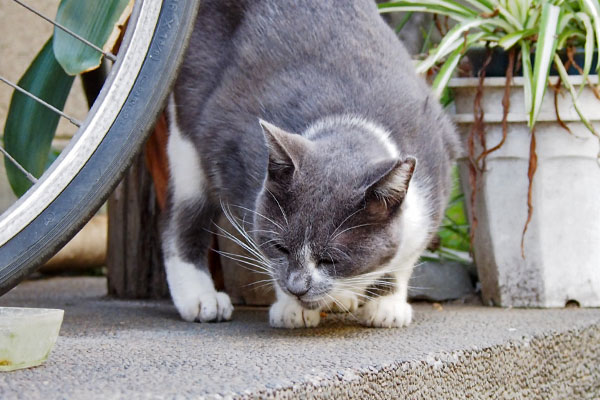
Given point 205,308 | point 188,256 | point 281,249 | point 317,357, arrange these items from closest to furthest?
point 317,357, point 281,249, point 205,308, point 188,256

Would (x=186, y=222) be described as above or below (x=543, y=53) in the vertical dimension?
below

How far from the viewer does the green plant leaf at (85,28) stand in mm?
1520

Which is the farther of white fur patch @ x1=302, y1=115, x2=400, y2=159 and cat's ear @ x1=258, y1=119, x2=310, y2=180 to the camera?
white fur patch @ x1=302, y1=115, x2=400, y2=159

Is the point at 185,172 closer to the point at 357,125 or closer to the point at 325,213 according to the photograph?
the point at 357,125

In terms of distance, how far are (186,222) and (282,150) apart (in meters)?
0.61

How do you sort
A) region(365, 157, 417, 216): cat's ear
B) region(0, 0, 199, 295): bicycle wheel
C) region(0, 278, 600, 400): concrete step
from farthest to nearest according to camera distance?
region(365, 157, 417, 216): cat's ear < region(0, 0, 199, 295): bicycle wheel < region(0, 278, 600, 400): concrete step

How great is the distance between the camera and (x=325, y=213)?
153 centimetres

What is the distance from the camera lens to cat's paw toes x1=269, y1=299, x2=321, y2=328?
1.77m

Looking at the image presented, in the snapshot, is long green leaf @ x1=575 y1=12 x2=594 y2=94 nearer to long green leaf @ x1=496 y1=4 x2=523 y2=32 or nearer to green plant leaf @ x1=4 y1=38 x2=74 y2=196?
long green leaf @ x1=496 y1=4 x2=523 y2=32

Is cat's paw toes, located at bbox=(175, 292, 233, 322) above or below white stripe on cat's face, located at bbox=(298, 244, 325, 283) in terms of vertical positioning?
below

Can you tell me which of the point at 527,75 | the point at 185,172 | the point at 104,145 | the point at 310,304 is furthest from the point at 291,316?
the point at 527,75

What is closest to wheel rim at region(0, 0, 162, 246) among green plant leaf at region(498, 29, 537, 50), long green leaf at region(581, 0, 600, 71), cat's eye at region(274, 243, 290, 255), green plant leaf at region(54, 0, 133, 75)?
green plant leaf at region(54, 0, 133, 75)

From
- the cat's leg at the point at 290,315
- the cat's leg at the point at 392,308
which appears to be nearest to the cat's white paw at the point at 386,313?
the cat's leg at the point at 392,308

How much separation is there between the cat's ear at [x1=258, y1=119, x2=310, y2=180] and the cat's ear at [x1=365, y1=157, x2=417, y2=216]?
5.9 inches
